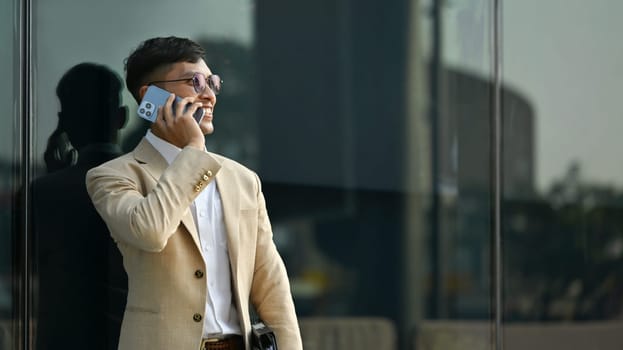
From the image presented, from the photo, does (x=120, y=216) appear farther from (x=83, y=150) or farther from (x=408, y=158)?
(x=408, y=158)

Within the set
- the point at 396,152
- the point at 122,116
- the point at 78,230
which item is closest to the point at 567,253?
the point at 396,152

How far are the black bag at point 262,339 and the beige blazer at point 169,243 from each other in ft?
0.09

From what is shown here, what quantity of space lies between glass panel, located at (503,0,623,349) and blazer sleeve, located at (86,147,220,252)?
8.51 feet

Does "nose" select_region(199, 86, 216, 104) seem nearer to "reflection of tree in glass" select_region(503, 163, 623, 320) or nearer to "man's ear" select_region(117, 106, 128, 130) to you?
"man's ear" select_region(117, 106, 128, 130)

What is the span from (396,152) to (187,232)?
2045 millimetres

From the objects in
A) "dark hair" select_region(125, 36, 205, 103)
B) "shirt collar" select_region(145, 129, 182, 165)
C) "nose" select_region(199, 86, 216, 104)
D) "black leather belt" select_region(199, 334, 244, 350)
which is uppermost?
"dark hair" select_region(125, 36, 205, 103)

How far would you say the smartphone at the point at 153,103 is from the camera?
377 cm

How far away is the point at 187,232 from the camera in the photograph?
3613 millimetres

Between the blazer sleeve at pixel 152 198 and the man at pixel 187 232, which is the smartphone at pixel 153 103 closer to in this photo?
the man at pixel 187 232

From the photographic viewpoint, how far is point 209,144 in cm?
502

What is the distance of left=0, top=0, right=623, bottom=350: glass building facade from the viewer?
4.64 m

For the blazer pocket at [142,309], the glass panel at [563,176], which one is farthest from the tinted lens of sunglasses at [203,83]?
the glass panel at [563,176]

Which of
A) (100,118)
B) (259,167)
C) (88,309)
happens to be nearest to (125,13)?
(100,118)

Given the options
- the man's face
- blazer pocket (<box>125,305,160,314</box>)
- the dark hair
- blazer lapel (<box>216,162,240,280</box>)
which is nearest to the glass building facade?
the dark hair
